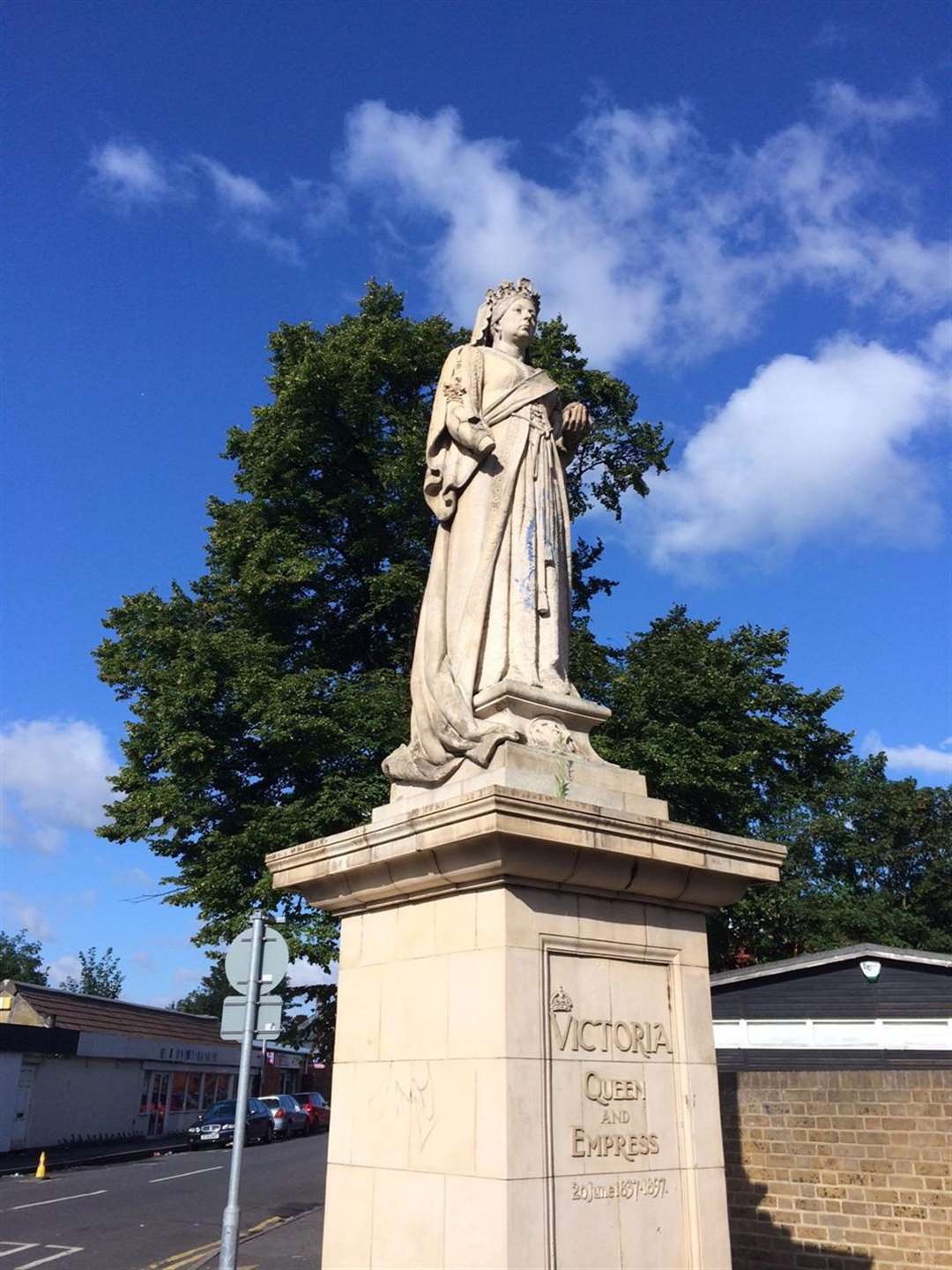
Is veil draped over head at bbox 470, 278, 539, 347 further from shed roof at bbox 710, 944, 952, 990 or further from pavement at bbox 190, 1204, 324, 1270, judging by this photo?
shed roof at bbox 710, 944, 952, 990

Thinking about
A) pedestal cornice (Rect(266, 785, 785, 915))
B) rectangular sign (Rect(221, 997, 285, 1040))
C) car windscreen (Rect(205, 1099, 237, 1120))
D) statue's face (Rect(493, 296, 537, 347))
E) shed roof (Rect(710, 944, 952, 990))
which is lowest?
car windscreen (Rect(205, 1099, 237, 1120))

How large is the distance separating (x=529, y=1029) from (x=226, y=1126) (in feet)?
105

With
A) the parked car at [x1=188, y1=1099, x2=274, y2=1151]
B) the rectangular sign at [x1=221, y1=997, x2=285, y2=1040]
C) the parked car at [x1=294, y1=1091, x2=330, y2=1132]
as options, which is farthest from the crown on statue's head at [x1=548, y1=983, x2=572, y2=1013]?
the parked car at [x1=294, y1=1091, x2=330, y2=1132]

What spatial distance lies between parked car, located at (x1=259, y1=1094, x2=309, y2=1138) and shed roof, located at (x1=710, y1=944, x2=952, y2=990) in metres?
21.4

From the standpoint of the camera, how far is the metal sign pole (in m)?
9.50

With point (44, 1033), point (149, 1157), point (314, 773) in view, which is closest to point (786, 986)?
point (314, 773)

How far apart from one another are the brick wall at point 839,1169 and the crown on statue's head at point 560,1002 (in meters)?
8.06

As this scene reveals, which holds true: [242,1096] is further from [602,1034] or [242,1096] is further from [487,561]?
[487,561]

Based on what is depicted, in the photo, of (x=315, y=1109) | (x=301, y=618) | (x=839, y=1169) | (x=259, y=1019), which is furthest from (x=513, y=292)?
(x=315, y=1109)

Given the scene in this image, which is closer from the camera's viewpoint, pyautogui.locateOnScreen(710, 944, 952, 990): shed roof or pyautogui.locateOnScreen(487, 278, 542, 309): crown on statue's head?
pyautogui.locateOnScreen(487, 278, 542, 309): crown on statue's head

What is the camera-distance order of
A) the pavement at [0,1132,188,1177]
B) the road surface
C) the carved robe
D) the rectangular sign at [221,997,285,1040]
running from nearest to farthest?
the carved robe < the rectangular sign at [221,997,285,1040] < the road surface < the pavement at [0,1132,188,1177]

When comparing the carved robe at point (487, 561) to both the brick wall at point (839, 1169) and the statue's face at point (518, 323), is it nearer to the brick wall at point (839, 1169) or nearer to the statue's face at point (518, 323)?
the statue's face at point (518, 323)

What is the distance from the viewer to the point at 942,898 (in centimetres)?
4447

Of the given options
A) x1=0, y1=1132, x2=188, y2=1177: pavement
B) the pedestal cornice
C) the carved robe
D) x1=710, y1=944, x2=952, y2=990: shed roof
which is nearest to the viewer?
the pedestal cornice
